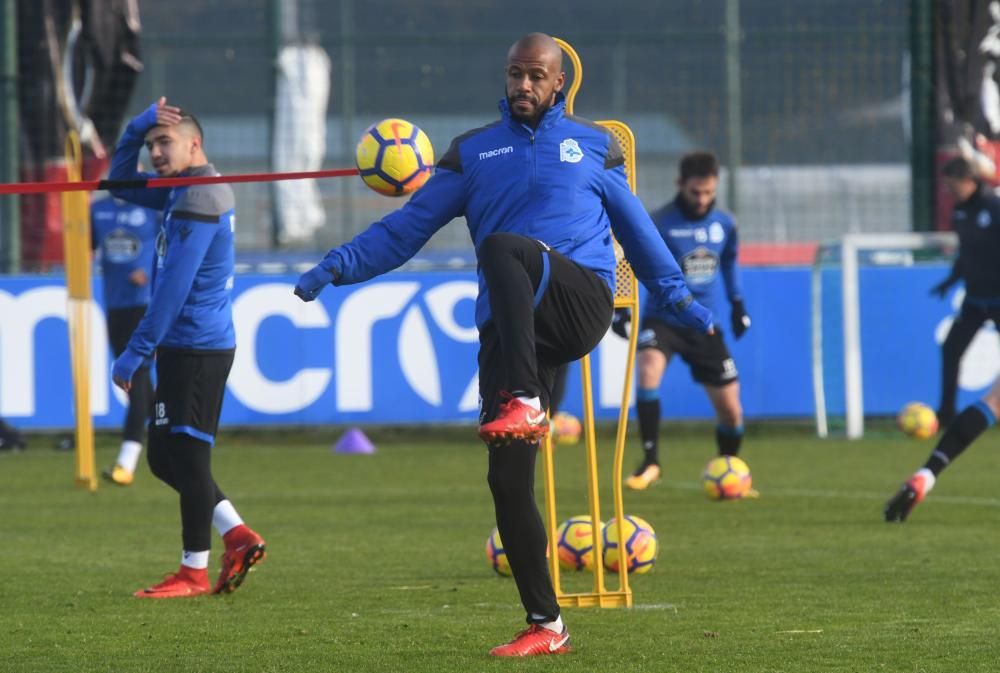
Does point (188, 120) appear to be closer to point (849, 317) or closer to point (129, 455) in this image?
point (129, 455)

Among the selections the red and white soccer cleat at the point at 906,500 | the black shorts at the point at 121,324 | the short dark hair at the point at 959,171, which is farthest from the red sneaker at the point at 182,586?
the black shorts at the point at 121,324

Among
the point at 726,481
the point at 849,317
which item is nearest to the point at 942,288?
the point at 849,317

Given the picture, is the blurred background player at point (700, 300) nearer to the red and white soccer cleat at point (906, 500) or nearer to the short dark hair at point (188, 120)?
the red and white soccer cleat at point (906, 500)

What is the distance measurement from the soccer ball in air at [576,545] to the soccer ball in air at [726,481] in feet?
11.2

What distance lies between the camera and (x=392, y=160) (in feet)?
24.0

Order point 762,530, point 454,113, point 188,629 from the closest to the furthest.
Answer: point 188,629 → point 762,530 → point 454,113

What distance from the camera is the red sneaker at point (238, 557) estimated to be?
7895 millimetres

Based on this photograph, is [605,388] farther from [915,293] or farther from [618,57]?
[618,57]

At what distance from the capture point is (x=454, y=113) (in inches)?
1003

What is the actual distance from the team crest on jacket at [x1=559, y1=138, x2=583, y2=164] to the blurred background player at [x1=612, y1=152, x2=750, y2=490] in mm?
6707

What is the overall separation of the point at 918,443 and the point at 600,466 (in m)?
3.26

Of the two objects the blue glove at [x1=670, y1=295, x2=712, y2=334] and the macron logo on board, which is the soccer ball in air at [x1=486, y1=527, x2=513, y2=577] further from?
the macron logo on board

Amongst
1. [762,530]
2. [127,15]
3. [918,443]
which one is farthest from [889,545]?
[127,15]

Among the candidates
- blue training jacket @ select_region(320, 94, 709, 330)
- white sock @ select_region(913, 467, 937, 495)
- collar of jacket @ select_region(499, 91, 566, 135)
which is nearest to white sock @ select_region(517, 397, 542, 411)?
blue training jacket @ select_region(320, 94, 709, 330)
